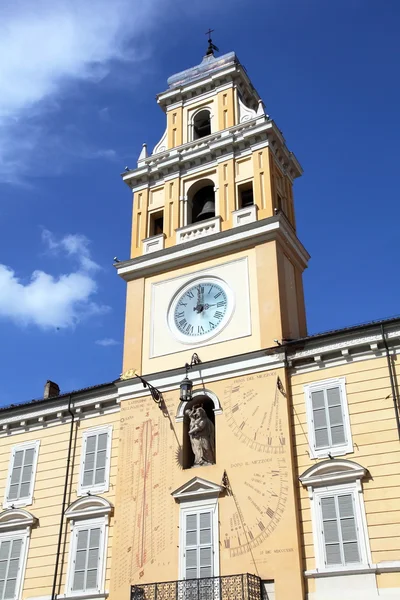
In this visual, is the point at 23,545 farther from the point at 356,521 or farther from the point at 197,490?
the point at 356,521

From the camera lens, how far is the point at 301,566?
19.9 m

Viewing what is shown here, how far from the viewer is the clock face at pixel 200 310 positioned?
25.6 meters

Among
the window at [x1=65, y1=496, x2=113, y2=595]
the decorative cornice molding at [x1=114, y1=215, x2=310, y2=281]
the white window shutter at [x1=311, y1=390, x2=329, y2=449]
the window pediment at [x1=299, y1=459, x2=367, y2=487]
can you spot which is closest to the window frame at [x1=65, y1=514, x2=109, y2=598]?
the window at [x1=65, y1=496, x2=113, y2=595]

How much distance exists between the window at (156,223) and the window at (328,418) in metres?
10.8

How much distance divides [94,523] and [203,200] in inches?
554

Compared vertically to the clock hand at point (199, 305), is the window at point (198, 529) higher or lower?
lower

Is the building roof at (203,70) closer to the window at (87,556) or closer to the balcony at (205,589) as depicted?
the window at (87,556)

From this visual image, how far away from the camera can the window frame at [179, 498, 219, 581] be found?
69.4ft

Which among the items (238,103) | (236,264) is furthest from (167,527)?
(238,103)

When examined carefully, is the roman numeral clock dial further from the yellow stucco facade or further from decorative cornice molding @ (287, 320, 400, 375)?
decorative cornice molding @ (287, 320, 400, 375)

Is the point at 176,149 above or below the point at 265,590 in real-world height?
above

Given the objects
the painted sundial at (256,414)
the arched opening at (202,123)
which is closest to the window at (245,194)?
the arched opening at (202,123)

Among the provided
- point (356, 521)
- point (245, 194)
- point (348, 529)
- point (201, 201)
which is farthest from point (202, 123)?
point (348, 529)

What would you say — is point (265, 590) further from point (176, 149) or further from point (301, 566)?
point (176, 149)
